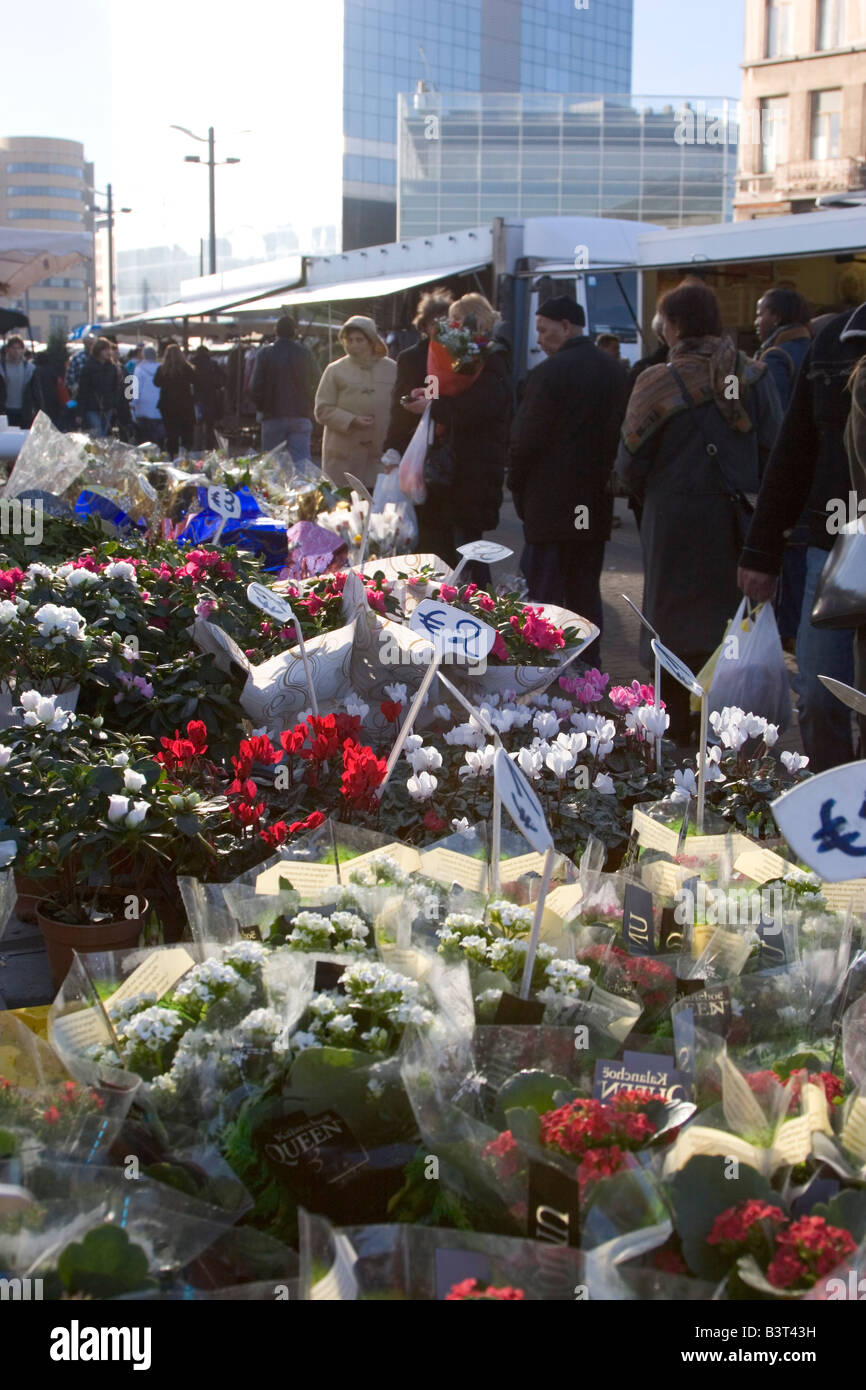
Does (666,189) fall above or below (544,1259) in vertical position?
above

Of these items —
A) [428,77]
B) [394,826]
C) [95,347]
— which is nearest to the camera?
[394,826]

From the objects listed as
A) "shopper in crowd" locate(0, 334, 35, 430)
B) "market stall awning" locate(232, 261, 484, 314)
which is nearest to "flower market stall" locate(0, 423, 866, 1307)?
"shopper in crowd" locate(0, 334, 35, 430)

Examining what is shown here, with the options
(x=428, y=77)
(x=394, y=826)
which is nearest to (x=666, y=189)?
(x=394, y=826)

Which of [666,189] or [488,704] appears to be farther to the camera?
[666,189]

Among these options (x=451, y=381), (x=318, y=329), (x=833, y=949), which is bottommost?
(x=833, y=949)

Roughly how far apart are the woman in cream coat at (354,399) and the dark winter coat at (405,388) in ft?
3.10

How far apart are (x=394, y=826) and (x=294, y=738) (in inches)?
11.3

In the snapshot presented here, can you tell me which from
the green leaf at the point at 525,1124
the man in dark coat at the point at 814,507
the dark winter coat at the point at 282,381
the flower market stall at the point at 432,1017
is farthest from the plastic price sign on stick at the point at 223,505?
the dark winter coat at the point at 282,381

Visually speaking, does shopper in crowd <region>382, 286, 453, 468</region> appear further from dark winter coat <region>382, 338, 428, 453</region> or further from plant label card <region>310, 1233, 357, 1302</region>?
plant label card <region>310, 1233, 357, 1302</region>

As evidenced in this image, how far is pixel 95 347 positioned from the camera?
47.8ft

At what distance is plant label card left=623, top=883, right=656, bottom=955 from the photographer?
6.52 feet

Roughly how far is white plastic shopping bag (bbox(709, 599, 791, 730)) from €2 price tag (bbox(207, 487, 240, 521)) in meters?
1.92
